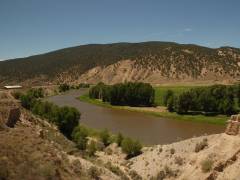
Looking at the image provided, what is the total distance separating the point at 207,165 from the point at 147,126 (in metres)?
39.5

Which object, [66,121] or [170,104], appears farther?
[170,104]

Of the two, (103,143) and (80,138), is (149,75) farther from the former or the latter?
(80,138)

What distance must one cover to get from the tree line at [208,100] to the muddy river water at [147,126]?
6325 mm

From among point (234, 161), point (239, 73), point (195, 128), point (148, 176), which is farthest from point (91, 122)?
point (239, 73)

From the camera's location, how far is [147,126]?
65000 mm

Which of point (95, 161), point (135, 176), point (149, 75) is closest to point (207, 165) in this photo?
point (135, 176)

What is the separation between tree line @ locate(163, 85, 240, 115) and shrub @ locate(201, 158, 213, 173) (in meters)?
48.4

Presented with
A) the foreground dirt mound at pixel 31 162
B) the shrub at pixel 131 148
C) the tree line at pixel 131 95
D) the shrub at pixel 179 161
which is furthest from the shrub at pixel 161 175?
the tree line at pixel 131 95

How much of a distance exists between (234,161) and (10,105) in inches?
639

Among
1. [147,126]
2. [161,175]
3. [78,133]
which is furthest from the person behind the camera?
[147,126]

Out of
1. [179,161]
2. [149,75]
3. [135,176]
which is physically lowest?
[135,176]

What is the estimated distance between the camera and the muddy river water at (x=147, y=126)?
2157 inches

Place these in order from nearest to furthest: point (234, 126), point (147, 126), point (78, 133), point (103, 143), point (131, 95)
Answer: point (234, 126) < point (78, 133) < point (103, 143) < point (147, 126) < point (131, 95)

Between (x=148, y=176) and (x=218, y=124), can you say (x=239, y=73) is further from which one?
(x=148, y=176)
